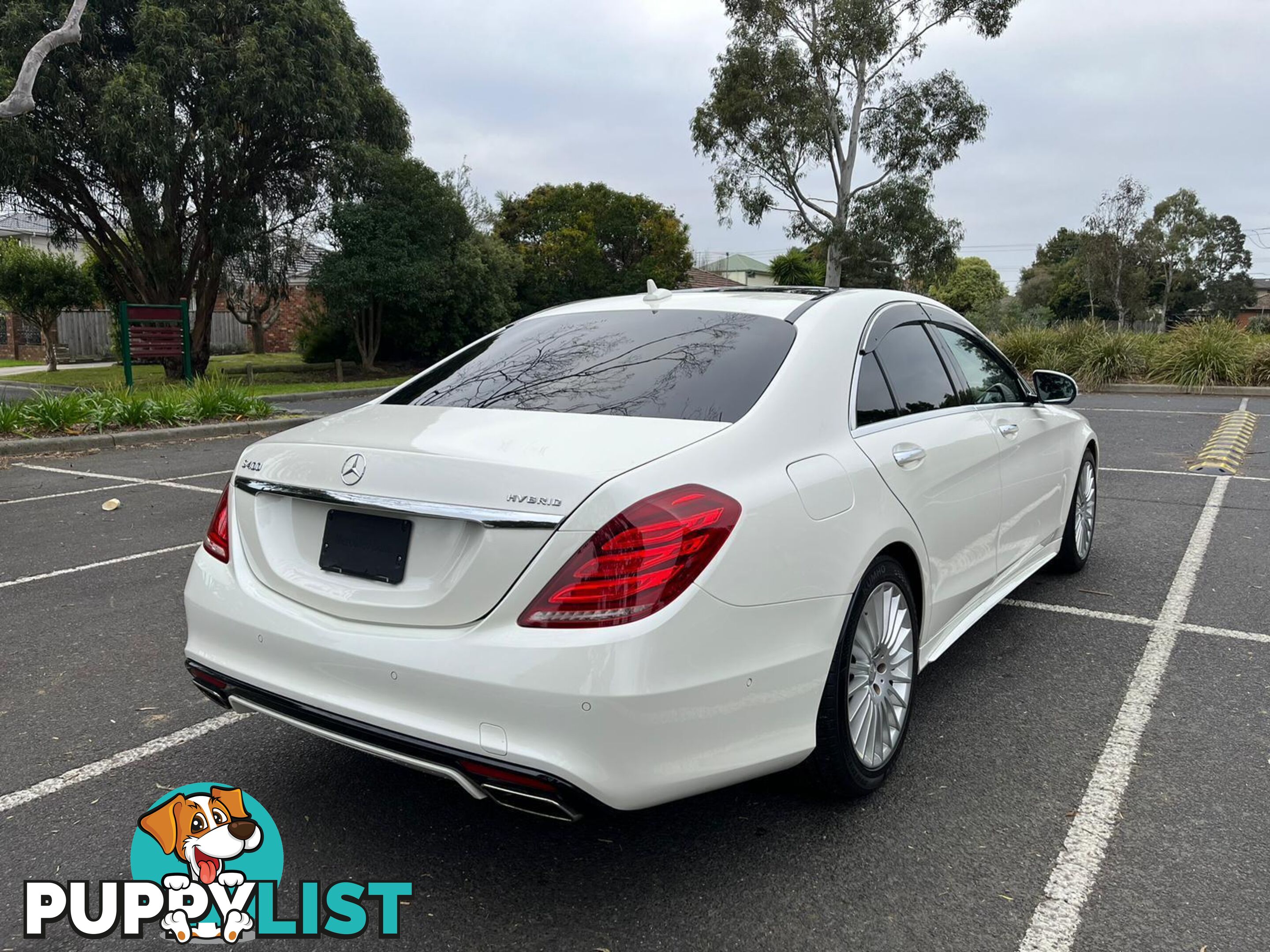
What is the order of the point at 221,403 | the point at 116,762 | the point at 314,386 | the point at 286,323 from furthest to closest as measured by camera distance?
the point at 286,323, the point at 314,386, the point at 221,403, the point at 116,762

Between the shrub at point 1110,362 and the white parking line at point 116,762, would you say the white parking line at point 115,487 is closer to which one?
the white parking line at point 116,762

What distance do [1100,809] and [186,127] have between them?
76.7ft

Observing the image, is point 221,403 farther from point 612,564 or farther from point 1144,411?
point 1144,411

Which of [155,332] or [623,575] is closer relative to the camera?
[623,575]

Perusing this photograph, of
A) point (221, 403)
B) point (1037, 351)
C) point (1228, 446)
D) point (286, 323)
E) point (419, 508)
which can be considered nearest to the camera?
point (419, 508)

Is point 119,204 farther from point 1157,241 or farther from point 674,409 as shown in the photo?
point 1157,241

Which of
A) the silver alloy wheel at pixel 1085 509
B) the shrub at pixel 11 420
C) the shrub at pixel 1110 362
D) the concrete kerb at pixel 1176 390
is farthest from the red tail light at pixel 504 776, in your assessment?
the shrub at pixel 1110 362

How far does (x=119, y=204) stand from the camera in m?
23.5

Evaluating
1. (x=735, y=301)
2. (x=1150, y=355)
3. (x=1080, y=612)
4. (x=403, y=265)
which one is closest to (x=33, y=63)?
(x=403, y=265)

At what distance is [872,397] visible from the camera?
11.0 feet

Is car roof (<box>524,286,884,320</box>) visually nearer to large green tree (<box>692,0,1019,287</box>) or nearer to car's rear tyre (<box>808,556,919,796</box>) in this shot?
car's rear tyre (<box>808,556,919,796</box>)

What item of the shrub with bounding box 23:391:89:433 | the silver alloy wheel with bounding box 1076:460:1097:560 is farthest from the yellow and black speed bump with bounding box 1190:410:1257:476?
the shrub with bounding box 23:391:89:433

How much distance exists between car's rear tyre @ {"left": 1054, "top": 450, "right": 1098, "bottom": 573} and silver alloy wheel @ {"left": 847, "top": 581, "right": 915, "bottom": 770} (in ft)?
8.17

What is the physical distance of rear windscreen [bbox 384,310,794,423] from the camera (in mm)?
2922
